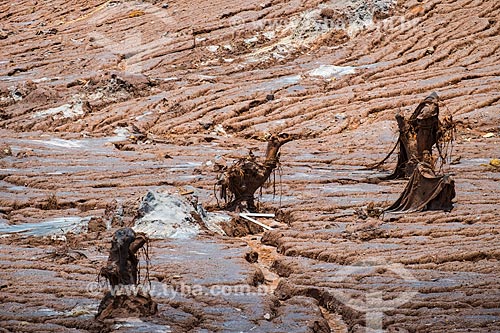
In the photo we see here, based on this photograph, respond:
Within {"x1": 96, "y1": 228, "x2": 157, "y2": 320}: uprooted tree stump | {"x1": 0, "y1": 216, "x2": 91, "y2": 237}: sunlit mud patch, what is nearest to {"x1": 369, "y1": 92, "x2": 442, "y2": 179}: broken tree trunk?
{"x1": 0, "y1": 216, "x2": 91, "y2": 237}: sunlit mud patch

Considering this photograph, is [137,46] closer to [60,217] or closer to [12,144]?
[12,144]

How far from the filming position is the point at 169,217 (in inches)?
576

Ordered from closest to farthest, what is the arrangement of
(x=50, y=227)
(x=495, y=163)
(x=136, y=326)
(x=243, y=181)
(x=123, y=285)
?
(x=136, y=326) < (x=123, y=285) < (x=50, y=227) < (x=243, y=181) < (x=495, y=163)

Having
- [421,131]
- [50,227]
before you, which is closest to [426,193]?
[421,131]

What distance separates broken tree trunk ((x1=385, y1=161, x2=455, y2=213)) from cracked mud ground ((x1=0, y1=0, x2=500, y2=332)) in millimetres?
298

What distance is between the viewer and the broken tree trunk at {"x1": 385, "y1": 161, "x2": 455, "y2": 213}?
48.3 ft

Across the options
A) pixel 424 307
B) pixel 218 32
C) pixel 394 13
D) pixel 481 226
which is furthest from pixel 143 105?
pixel 424 307

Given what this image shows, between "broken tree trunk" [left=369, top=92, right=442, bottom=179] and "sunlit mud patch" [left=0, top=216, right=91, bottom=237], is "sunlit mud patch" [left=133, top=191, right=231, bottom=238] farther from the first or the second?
"broken tree trunk" [left=369, top=92, right=442, bottom=179]

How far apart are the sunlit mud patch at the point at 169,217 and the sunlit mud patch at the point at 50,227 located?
1.05 m

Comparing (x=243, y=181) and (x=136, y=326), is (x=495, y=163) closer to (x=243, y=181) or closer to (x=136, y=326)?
(x=243, y=181)

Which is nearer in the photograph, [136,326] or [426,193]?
[136,326]

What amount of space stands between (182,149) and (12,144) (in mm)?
4418

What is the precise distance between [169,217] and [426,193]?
4229 mm

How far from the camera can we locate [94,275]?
1146 cm
